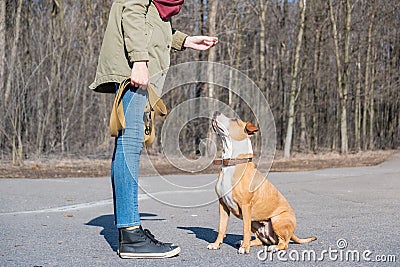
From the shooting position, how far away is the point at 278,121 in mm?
28516

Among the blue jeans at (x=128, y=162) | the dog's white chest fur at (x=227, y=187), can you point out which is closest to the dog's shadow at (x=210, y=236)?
the dog's white chest fur at (x=227, y=187)

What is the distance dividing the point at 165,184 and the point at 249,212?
6.80 metres

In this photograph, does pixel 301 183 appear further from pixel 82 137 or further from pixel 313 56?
pixel 313 56

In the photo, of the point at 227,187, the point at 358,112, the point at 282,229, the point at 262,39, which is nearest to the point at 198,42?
the point at 227,187

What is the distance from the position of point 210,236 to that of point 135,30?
2.16 meters

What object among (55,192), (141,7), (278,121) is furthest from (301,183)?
(278,121)

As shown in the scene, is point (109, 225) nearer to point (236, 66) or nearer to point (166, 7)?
point (166, 7)

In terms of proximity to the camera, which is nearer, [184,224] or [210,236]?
[210,236]

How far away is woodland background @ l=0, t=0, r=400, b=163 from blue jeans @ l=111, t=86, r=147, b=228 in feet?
28.2

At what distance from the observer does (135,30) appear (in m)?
4.13

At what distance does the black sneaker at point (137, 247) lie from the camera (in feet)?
13.9

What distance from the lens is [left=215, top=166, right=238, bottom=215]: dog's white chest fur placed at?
464 centimetres

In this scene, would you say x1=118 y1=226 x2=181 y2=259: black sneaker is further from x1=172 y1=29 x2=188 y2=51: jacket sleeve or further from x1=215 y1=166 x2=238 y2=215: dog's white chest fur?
x1=172 y1=29 x2=188 y2=51: jacket sleeve

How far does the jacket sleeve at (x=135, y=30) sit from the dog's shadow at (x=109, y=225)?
1508 millimetres
